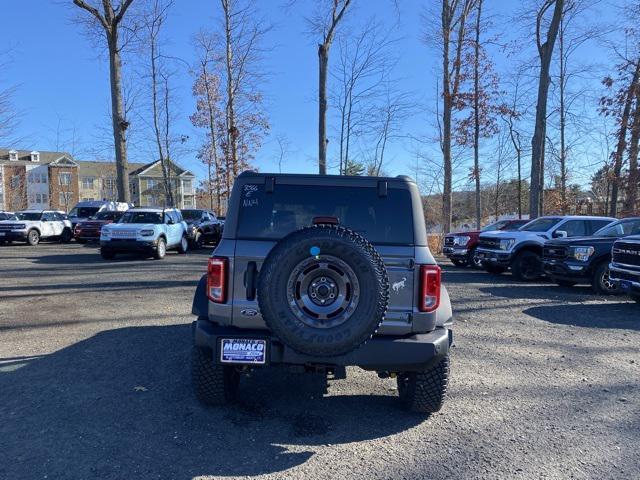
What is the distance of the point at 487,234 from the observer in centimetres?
1310

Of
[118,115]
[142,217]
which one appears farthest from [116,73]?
[142,217]

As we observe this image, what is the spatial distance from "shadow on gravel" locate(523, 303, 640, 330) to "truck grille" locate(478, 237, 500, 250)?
3787mm

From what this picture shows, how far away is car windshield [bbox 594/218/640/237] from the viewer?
10.2 meters

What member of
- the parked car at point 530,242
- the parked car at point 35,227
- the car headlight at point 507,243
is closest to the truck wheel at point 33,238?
the parked car at point 35,227

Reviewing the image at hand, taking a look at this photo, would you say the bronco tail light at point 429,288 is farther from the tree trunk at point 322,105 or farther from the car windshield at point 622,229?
the tree trunk at point 322,105

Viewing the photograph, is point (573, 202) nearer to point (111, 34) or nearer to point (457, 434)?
point (111, 34)

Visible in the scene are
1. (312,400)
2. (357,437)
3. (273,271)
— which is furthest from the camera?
(312,400)

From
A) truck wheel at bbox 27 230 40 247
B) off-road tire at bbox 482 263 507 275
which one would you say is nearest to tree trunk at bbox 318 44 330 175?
off-road tire at bbox 482 263 507 275

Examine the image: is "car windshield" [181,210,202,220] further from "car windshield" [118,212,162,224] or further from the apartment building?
the apartment building

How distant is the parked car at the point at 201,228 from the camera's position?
66.7 ft

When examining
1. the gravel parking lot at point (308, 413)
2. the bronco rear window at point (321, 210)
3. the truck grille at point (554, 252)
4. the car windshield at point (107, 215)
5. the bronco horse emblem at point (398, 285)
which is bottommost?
the gravel parking lot at point (308, 413)

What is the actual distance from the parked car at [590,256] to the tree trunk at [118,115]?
1974cm

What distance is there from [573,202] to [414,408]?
32.9m

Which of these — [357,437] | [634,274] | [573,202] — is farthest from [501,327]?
[573,202]
